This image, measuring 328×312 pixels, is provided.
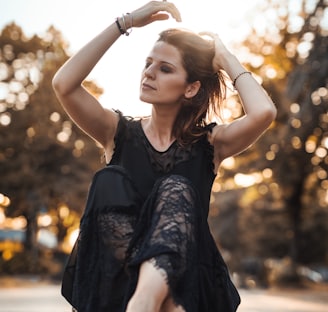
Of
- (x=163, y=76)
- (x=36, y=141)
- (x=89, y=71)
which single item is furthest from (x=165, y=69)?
(x=36, y=141)

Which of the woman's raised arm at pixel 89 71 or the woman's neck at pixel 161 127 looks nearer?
the woman's raised arm at pixel 89 71

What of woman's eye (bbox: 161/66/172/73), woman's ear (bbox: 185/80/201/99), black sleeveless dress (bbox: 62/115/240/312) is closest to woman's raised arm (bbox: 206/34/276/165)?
woman's ear (bbox: 185/80/201/99)

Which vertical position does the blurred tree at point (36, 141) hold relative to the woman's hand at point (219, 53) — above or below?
below

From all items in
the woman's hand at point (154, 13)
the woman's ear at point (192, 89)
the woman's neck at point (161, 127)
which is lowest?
the woman's neck at point (161, 127)

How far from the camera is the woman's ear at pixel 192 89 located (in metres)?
3.35

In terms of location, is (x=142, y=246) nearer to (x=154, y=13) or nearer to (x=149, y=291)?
(x=149, y=291)

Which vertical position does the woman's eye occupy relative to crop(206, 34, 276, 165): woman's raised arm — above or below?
above

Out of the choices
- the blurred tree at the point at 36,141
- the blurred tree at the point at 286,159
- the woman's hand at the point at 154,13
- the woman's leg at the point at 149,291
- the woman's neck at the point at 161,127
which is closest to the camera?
the woman's leg at the point at 149,291

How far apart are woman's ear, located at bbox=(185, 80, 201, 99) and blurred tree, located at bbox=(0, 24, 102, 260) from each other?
26.5 meters

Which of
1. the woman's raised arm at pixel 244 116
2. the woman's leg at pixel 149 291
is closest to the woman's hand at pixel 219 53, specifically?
the woman's raised arm at pixel 244 116

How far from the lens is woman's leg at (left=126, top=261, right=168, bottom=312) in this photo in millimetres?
2555

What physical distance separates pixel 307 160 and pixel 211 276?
20.7m

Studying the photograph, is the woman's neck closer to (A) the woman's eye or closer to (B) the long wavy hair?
(B) the long wavy hair

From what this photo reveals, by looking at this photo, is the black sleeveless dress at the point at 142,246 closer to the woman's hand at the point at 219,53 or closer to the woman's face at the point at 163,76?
the woman's face at the point at 163,76
